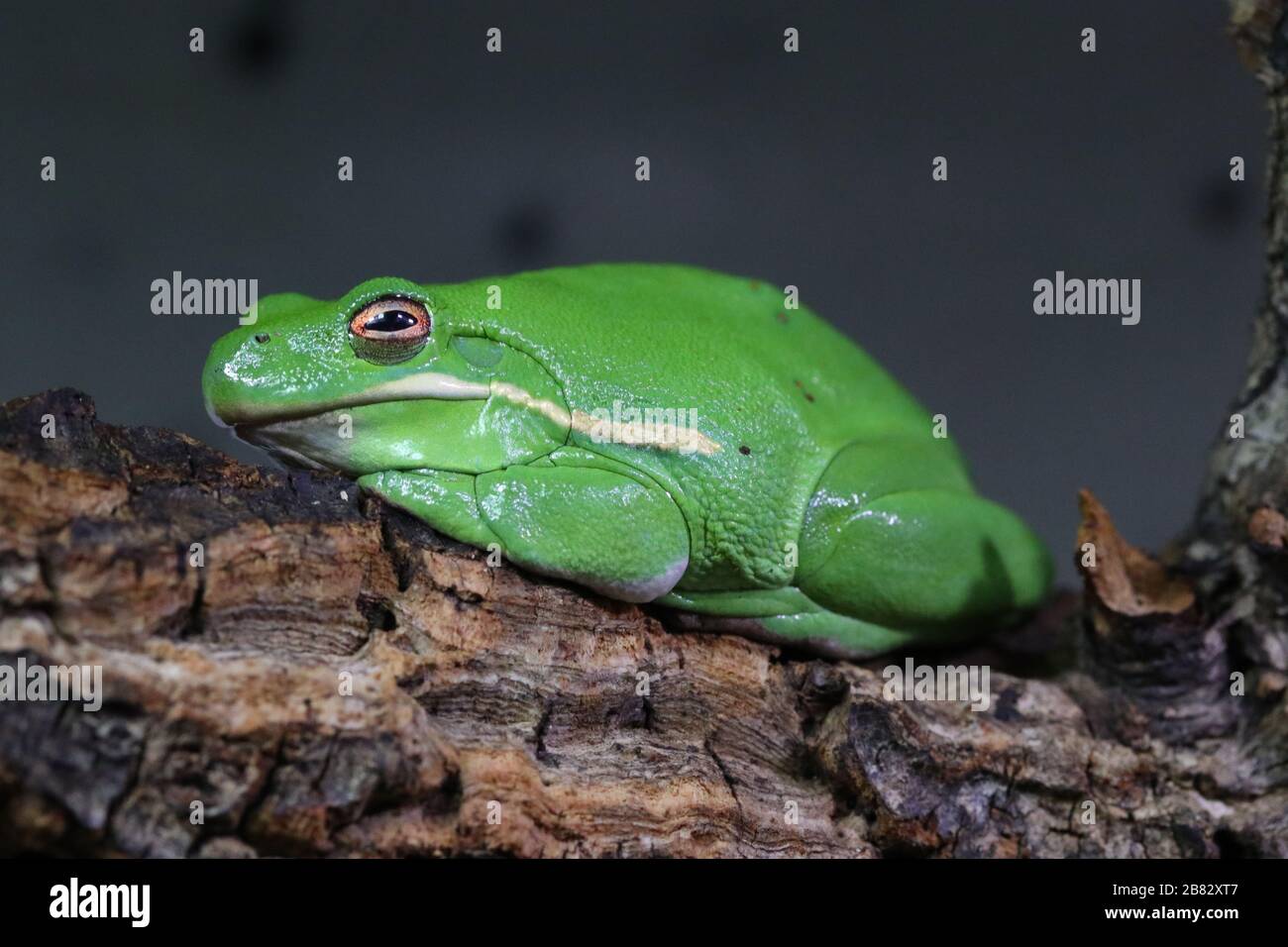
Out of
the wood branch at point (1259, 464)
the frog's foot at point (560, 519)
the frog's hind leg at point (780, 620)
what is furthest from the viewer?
the wood branch at point (1259, 464)

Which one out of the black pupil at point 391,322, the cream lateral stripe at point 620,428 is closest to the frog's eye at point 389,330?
the black pupil at point 391,322

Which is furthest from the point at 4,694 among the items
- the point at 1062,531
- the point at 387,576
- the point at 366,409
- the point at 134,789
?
the point at 1062,531

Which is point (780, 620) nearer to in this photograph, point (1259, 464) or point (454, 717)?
point (454, 717)

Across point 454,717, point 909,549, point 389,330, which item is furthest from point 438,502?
point 909,549

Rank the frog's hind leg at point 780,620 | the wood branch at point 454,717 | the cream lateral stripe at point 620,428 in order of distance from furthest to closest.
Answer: the frog's hind leg at point 780,620 → the cream lateral stripe at point 620,428 → the wood branch at point 454,717

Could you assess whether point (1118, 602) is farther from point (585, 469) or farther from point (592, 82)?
point (592, 82)

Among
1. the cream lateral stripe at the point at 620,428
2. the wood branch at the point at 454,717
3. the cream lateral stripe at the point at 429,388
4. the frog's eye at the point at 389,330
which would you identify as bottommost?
the wood branch at the point at 454,717

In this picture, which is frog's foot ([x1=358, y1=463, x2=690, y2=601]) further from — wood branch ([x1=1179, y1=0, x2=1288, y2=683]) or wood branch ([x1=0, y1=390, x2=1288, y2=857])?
wood branch ([x1=1179, y1=0, x2=1288, y2=683])

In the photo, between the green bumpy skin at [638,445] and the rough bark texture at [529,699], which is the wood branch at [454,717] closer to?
the rough bark texture at [529,699]
